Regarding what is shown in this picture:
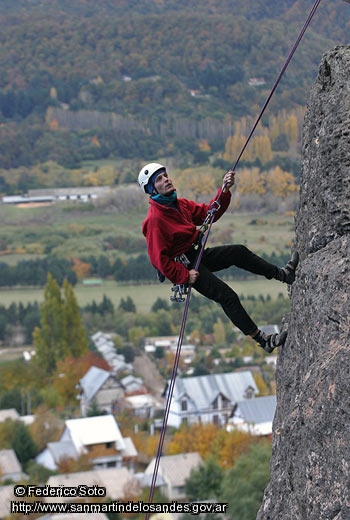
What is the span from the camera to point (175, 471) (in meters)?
62.1

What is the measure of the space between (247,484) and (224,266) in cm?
4827

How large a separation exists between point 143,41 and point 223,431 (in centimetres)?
13756

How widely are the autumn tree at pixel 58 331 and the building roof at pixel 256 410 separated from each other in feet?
89.2

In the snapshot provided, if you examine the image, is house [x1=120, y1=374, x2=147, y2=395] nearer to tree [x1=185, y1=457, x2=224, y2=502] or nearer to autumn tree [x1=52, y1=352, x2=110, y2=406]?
autumn tree [x1=52, y1=352, x2=110, y2=406]

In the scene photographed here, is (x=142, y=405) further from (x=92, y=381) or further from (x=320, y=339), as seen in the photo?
(x=320, y=339)

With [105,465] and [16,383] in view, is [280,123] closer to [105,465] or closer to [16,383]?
[16,383]

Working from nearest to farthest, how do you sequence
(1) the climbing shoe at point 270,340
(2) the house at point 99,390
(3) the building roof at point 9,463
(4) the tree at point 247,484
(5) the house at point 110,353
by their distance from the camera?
(1) the climbing shoe at point 270,340
(4) the tree at point 247,484
(3) the building roof at point 9,463
(2) the house at point 99,390
(5) the house at point 110,353

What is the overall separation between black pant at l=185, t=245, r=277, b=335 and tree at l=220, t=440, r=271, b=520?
138 ft

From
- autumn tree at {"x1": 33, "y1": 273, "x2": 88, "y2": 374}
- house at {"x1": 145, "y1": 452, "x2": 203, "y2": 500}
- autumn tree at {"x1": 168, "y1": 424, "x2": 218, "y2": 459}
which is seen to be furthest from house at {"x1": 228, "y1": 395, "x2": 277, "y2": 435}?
autumn tree at {"x1": 33, "y1": 273, "x2": 88, "y2": 374}

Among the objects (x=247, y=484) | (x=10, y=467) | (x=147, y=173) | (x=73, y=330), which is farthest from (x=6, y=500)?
(x=147, y=173)

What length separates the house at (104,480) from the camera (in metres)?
57.7

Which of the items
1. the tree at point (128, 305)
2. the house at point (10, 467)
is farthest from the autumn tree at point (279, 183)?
the house at point (10, 467)

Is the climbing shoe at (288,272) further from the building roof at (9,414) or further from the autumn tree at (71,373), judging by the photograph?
the autumn tree at (71,373)

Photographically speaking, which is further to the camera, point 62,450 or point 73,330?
point 73,330
